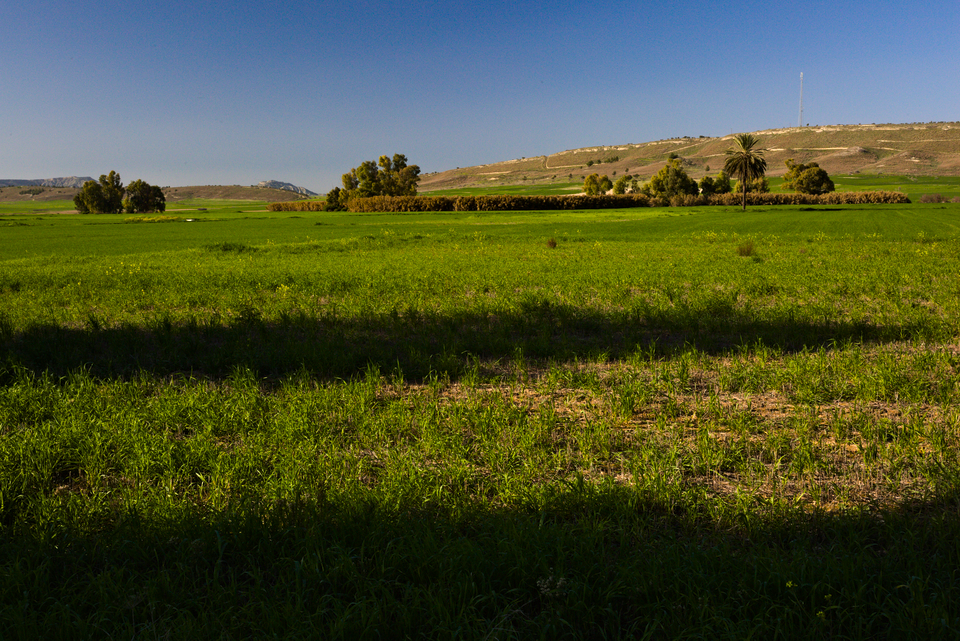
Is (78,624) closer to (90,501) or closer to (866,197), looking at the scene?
(90,501)

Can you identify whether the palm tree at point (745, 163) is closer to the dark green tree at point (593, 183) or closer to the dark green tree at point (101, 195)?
the dark green tree at point (593, 183)

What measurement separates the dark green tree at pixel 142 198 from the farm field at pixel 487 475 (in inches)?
6129

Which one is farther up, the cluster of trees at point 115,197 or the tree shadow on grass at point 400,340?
the cluster of trees at point 115,197

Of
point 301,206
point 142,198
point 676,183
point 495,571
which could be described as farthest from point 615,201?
point 142,198

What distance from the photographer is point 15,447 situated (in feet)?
18.9

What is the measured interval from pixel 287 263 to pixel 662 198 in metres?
94.0

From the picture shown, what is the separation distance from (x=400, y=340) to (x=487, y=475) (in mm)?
5827

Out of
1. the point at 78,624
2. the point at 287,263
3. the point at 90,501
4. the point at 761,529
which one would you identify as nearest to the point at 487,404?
the point at 761,529

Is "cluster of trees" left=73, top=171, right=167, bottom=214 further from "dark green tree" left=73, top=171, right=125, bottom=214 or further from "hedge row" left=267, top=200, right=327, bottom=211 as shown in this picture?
"hedge row" left=267, top=200, right=327, bottom=211

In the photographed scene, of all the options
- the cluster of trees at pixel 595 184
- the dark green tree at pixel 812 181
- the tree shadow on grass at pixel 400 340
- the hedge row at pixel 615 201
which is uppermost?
the cluster of trees at pixel 595 184

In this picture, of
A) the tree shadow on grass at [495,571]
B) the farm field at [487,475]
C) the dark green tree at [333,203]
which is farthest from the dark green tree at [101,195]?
the tree shadow on grass at [495,571]

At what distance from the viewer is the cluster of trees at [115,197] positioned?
461 ft

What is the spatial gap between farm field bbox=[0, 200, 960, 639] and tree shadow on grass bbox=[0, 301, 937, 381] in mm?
83

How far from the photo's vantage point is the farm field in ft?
11.3
